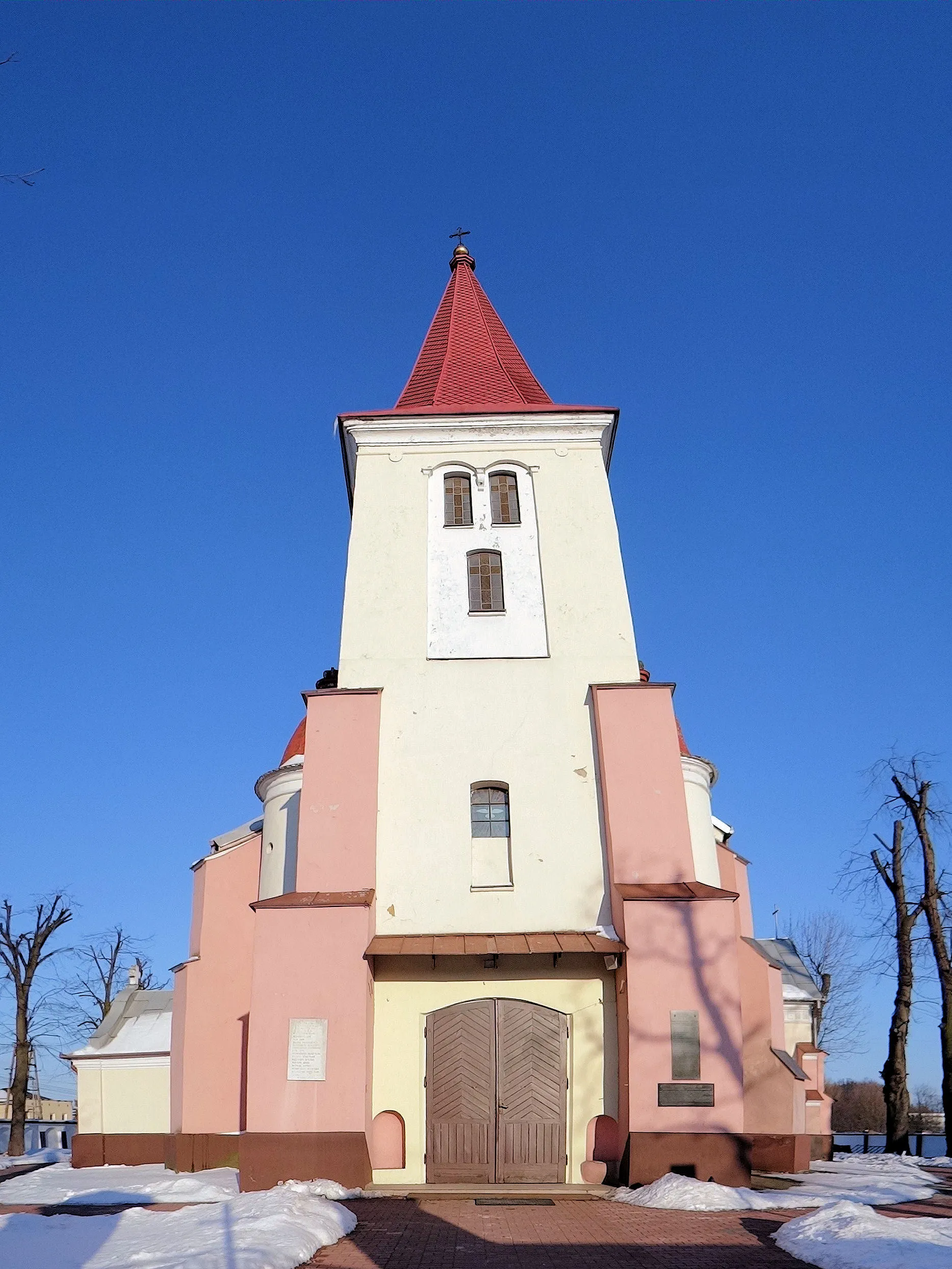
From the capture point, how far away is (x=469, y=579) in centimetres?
1977

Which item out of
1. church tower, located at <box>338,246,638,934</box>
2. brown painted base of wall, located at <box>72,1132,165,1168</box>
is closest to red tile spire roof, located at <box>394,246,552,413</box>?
church tower, located at <box>338,246,638,934</box>

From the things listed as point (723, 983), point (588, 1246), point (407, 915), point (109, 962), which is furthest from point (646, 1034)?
point (109, 962)

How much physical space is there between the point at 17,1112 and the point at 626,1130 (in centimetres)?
2315

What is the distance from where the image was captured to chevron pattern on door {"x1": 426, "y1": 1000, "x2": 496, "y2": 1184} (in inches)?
620

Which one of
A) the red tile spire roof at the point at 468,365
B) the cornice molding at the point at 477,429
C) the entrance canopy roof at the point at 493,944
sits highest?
the red tile spire roof at the point at 468,365

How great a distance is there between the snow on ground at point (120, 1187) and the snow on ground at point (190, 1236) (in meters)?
1.52

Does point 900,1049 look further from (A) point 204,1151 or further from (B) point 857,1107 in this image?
(B) point 857,1107

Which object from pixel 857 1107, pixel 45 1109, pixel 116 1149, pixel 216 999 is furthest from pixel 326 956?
pixel 45 1109

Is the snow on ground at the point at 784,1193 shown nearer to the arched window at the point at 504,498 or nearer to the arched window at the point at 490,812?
the arched window at the point at 490,812

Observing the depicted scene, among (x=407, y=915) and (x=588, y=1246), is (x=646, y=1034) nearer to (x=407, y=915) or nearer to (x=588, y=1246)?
(x=407, y=915)

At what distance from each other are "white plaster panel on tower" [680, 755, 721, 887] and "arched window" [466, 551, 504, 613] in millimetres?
5093

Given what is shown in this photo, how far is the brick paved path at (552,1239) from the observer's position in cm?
958

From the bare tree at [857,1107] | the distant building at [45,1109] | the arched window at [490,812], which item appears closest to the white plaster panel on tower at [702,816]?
the arched window at [490,812]

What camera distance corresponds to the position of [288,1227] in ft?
34.6
